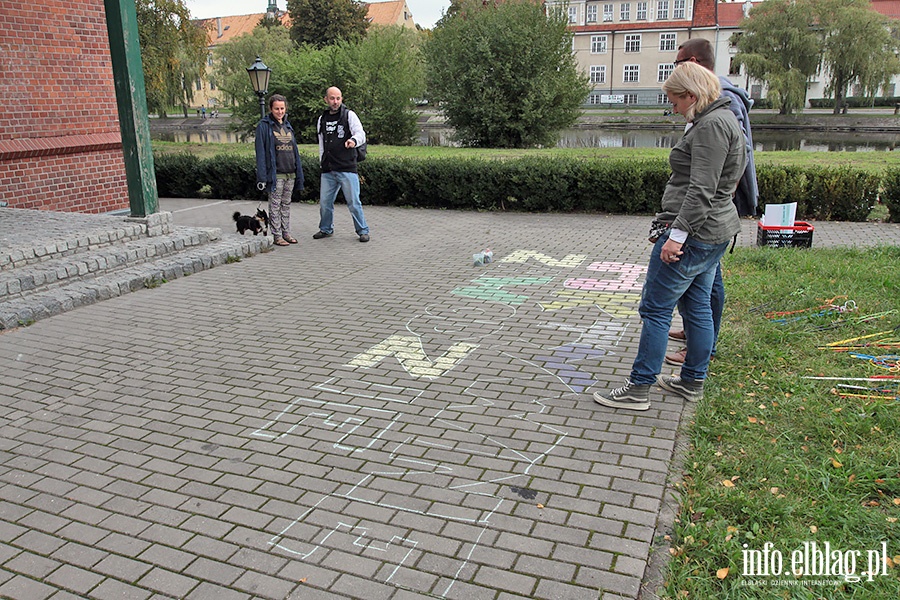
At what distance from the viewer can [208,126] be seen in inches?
2288

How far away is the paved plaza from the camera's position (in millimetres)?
2895

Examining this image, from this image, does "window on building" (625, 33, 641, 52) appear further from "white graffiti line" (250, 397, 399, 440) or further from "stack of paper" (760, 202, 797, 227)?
"white graffiti line" (250, 397, 399, 440)

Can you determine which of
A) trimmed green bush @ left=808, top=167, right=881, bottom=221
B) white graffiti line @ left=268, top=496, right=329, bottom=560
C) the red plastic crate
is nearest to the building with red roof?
trimmed green bush @ left=808, top=167, right=881, bottom=221

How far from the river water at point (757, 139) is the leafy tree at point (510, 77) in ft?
19.2

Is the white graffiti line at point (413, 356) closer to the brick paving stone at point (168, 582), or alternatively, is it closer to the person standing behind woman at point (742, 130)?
the person standing behind woman at point (742, 130)

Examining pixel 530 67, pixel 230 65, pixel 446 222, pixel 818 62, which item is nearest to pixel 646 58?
pixel 818 62

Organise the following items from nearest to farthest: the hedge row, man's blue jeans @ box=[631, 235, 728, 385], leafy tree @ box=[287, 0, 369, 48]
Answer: man's blue jeans @ box=[631, 235, 728, 385], the hedge row, leafy tree @ box=[287, 0, 369, 48]

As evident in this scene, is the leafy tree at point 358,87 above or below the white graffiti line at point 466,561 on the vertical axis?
above

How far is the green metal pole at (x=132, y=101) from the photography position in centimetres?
797

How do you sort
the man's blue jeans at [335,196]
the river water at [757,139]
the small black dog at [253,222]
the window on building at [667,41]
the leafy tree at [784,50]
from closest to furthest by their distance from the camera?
the man's blue jeans at [335,196] → the small black dog at [253,222] → the river water at [757,139] → the leafy tree at [784,50] → the window on building at [667,41]

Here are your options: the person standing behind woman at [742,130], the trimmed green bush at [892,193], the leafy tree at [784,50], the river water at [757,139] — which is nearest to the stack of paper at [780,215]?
the trimmed green bush at [892,193]

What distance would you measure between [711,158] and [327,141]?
6574mm

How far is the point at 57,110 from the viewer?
36.0 feet

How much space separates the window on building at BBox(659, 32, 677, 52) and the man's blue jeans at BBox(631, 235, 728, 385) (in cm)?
6765
